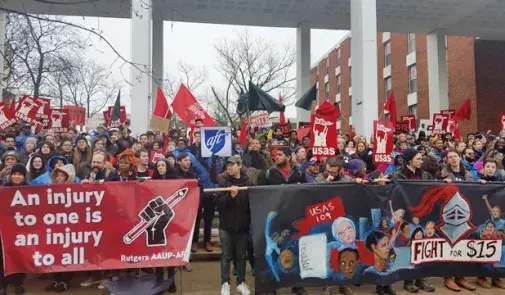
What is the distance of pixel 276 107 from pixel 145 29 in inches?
185

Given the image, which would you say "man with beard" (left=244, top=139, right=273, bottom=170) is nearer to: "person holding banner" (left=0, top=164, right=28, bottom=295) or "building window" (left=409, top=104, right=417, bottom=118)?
"person holding banner" (left=0, top=164, right=28, bottom=295)

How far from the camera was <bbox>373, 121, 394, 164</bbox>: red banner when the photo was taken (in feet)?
27.6

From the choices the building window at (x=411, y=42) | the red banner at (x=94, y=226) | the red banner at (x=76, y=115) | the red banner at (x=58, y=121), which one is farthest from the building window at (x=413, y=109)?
the red banner at (x=94, y=226)

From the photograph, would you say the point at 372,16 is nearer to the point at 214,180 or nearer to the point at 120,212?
the point at 214,180

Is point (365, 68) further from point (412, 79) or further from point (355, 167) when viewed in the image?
point (412, 79)

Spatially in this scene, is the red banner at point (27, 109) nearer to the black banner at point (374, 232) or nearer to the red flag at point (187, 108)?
the red flag at point (187, 108)

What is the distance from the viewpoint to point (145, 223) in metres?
5.19

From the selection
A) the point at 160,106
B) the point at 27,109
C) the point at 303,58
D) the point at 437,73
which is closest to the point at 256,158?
the point at 160,106

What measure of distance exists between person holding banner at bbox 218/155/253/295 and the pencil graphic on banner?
1.61 ft

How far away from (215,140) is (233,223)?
194 centimetres

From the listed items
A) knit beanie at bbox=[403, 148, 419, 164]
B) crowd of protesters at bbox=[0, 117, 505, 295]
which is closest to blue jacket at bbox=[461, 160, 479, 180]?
crowd of protesters at bbox=[0, 117, 505, 295]

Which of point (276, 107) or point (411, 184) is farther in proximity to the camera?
point (276, 107)

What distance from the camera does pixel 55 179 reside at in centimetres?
533

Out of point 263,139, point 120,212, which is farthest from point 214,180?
point 263,139
